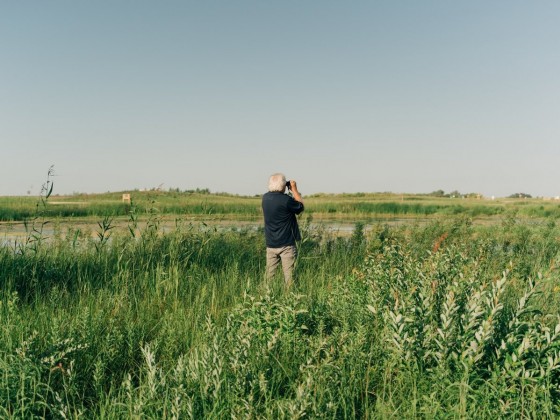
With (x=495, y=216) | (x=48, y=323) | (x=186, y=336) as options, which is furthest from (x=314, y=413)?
(x=495, y=216)

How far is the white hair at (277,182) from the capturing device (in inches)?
282

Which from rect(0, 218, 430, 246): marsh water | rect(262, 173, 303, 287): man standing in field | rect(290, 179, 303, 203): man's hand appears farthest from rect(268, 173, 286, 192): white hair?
rect(0, 218, 430, 246): marsh water

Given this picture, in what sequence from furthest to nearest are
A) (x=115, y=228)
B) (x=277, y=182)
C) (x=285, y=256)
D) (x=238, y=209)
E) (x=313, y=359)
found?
(x=238, y=209) → (x=115, y=228) → (x=277, y=182) → (x=285, y=256) → (x=313, y=359)

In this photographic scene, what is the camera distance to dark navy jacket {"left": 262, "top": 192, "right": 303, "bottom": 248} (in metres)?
6.96

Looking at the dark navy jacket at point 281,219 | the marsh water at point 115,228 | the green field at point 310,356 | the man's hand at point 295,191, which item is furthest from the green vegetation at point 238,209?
the green field at point 310,356

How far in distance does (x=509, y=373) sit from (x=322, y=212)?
98.2ft

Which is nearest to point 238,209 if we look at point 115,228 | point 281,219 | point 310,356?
point 115,228

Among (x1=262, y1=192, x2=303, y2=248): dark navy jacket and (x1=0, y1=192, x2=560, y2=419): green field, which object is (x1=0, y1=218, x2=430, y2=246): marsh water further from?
(x1=0, y1=192, x2=560, y2=419): green field

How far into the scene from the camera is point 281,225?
276 inches

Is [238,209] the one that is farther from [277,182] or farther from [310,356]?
[310,356]

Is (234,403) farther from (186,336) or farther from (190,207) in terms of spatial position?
(190,207)

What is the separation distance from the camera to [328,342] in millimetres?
3223

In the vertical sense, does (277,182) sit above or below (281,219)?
above

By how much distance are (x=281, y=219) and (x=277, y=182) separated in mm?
611
